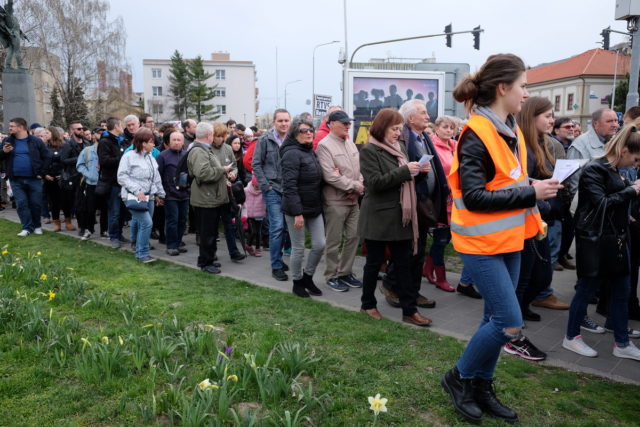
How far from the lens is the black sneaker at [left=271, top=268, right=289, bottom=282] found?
21.8 ft

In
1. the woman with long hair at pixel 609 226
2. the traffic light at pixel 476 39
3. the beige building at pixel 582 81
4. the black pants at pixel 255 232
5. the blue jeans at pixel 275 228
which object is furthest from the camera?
the beige building at pixel 582 81

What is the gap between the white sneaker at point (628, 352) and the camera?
4254 millimetres

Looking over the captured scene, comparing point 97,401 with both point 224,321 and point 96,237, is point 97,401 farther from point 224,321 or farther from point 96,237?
point 96,237

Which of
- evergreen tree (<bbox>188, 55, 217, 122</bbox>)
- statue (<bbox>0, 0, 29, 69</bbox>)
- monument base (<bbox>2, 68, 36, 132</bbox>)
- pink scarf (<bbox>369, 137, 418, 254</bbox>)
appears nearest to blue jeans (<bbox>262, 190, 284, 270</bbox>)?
pink scarf (<bbox>369, 137, 418, 254</bbox>)

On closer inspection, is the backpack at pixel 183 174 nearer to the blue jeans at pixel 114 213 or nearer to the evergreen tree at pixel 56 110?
the blue jeans at pixel 114 213

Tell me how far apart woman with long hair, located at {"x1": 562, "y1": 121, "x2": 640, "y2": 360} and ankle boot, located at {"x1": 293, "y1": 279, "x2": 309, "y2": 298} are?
9.14 feet

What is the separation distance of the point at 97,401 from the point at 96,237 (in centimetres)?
695

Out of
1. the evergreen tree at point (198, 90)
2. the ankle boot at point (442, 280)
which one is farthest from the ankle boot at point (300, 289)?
Answer: the evergreen tree at point (198, 90)

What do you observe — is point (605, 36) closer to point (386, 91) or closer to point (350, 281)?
point (386, 91)

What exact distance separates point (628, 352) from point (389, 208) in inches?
91.3

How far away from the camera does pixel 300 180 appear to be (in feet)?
19.0

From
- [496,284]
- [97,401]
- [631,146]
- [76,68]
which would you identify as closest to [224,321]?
[97,401]

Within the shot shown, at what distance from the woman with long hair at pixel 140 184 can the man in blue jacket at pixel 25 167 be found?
8.81 feet

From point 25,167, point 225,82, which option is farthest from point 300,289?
point 225,82
